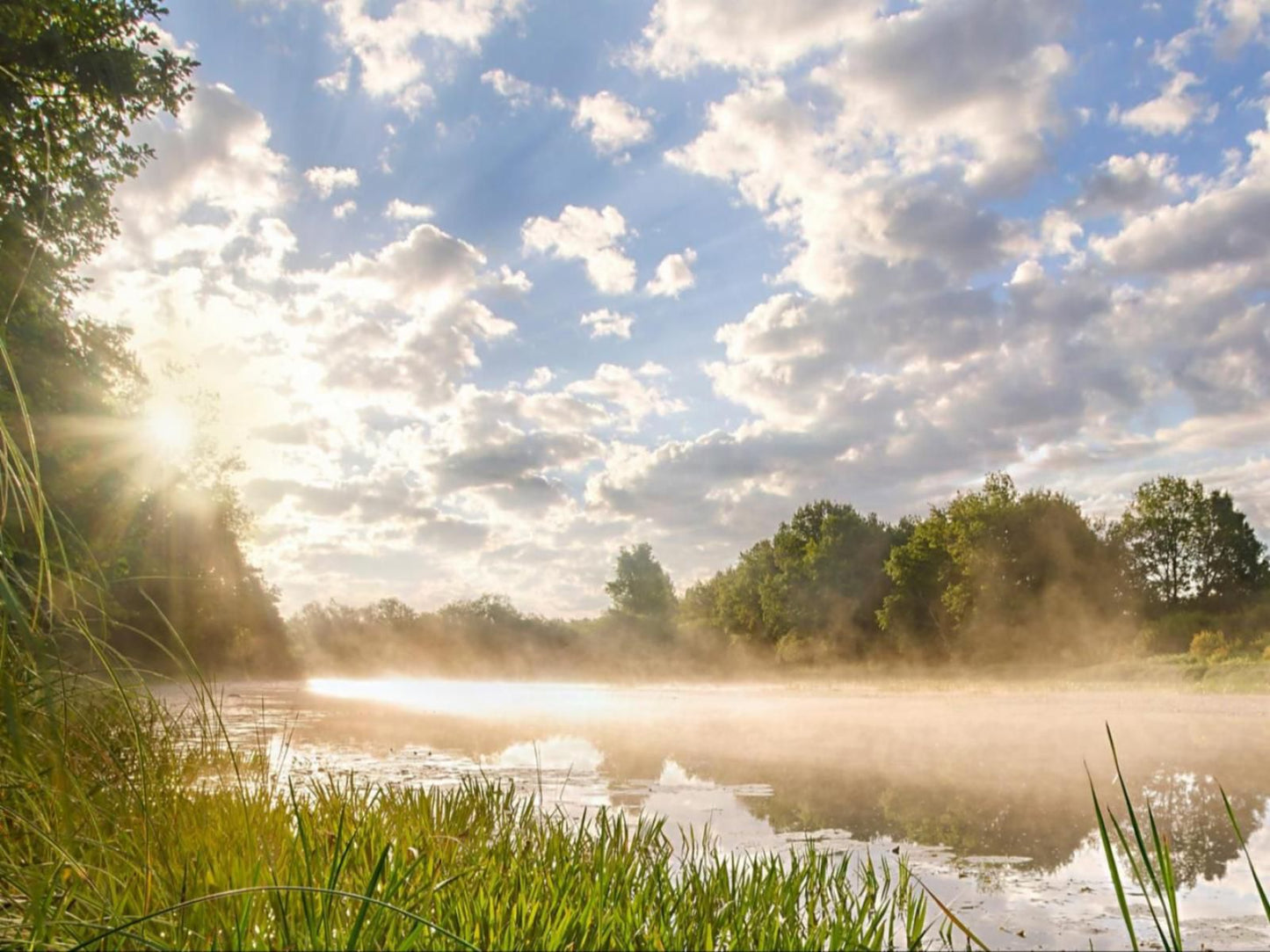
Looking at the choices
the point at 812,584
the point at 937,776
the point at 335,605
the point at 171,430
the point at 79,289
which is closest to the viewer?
the point at 937,776

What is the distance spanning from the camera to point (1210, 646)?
25.3m

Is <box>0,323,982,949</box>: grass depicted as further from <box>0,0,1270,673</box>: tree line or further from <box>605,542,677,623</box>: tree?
<box>605,542,677,623</box>: tree

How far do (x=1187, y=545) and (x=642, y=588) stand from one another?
33.9 m

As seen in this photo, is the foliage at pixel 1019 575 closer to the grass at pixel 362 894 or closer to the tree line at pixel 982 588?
the tree line at pixel 982 588

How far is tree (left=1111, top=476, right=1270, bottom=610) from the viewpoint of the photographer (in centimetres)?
3562

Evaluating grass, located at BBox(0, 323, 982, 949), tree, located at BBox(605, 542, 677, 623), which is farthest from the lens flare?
tree, located at BBox(605, 542, 677, 623)

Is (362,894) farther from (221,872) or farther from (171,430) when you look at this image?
(171,430)

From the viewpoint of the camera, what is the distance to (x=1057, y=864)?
17.5 ft

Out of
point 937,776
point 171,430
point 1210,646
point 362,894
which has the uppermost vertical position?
point 171,430

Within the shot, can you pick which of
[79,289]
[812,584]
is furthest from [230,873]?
[812,584]

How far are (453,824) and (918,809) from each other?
13.2ft

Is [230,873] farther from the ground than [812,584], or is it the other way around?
[812,584]

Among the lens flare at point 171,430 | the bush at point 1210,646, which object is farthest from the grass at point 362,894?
the bush at point 1210,646

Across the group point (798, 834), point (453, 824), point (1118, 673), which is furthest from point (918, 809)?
point (1118, 673)
